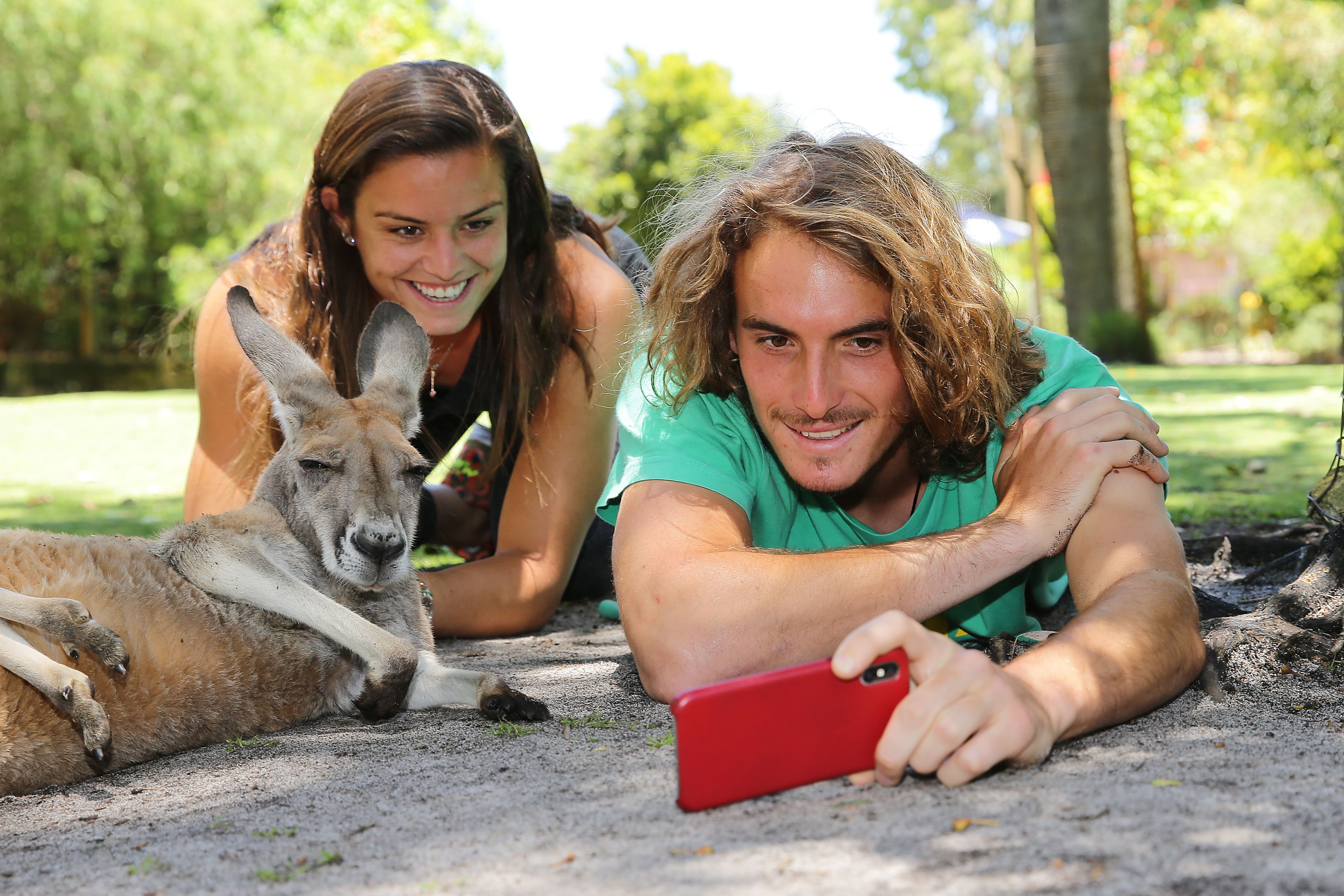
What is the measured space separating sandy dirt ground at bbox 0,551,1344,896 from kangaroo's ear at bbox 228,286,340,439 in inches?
Result: 36.8

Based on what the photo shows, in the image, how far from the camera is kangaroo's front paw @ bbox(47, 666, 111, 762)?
237 centimetres

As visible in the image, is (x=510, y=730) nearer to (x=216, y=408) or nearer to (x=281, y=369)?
(x=281, y=369)

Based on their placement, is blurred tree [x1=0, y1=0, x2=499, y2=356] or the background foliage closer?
blurred tree [x1=0, y1=0, x2=499, y2=356]

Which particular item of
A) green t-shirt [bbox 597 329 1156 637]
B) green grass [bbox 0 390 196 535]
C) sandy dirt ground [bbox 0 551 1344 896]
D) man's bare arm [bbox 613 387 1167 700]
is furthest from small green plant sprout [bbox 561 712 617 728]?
green grass [bbox 0 390 196 535]

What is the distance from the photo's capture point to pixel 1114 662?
6.99 feet

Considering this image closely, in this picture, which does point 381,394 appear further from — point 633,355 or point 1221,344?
point 1221,344

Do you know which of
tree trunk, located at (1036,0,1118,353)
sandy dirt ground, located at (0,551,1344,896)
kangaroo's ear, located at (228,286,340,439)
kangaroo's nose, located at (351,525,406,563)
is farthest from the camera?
tree trunk, located at (1036,0,1118,353)

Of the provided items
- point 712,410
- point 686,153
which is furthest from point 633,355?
point 686,153

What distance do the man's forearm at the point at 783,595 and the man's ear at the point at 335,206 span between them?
1.79m

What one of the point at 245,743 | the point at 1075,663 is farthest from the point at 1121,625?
the point at 245,743

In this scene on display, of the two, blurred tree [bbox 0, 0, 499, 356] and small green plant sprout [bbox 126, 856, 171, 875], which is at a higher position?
blurred tree [bbox 0, 0, 499, 356]

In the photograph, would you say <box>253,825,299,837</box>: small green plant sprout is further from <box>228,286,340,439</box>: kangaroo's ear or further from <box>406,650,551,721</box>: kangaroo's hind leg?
<box>228,286,340,439</box>: kangaroo's ear

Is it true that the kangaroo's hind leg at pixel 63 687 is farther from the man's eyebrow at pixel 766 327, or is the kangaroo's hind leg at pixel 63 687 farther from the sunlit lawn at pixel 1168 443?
the sunlit lawn at pixel 1168 443

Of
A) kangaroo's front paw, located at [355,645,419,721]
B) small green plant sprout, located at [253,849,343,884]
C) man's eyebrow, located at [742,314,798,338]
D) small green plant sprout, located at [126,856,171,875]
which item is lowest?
kangaroo's front paw, located at [355,645,419,721]
